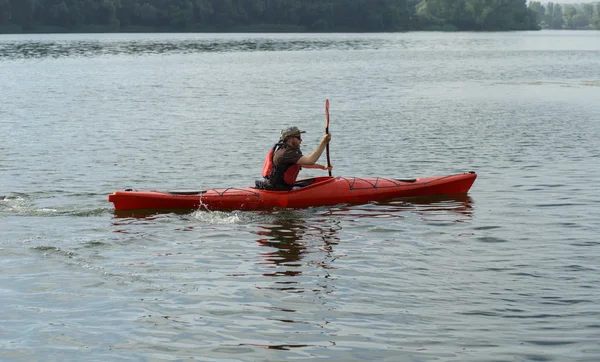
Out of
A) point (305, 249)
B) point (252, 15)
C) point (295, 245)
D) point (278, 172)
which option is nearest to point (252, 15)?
point (252, 15)

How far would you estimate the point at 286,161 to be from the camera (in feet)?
48.6

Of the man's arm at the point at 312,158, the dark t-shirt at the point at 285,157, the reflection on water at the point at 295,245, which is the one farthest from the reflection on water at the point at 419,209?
the dark t-shirt at the point at 285,157

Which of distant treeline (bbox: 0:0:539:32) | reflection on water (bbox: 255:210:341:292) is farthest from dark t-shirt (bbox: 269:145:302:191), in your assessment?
distant treeline (bbox: 0:0:539:32)

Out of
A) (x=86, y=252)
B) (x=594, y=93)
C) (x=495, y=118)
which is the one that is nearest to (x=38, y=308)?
(x=86, y=252)

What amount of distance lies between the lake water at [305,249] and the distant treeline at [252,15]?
103 meters

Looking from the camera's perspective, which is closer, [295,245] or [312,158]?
[295,245]

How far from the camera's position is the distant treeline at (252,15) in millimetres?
127312

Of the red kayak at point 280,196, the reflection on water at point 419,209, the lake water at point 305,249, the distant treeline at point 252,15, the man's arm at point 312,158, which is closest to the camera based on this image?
the lake water at point 305,249

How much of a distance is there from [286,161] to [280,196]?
67 centimetres

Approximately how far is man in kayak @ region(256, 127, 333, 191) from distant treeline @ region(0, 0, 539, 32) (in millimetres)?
115208

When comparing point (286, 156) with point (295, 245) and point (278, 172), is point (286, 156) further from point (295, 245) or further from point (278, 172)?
point (295, 245)

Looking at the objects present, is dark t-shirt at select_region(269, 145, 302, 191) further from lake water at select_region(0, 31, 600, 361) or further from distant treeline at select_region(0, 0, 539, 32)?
distant treeline at select_region(0, 0, 539, 32)

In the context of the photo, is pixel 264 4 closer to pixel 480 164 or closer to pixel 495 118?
pixel 495 118

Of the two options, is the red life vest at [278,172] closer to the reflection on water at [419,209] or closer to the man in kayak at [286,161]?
the man in kayak at [286,161]
